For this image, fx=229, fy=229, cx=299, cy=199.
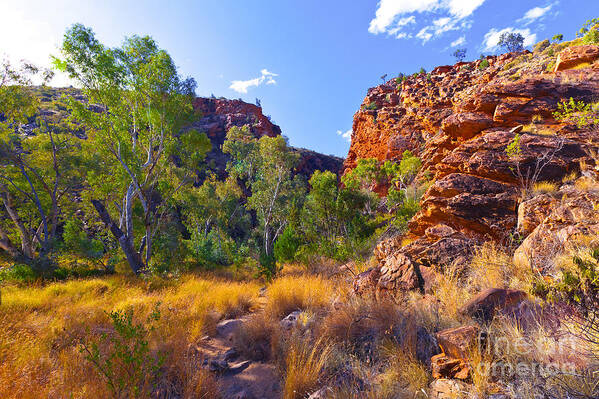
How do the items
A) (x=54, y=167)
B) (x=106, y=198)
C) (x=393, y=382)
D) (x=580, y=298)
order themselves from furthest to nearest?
(x=106, y=198)
(x=54, y=167)
(x=393, y=382)
(x=580, y=298)

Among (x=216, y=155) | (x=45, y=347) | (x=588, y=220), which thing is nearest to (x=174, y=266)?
(x=45, y=347)

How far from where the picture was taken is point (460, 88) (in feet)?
107

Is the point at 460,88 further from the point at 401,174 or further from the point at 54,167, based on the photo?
the point at 54,167

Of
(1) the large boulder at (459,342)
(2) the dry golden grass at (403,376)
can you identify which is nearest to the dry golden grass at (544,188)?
(1) the large boulder at (459,342)

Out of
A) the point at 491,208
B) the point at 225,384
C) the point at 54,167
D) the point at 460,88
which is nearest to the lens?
the point at 225,384

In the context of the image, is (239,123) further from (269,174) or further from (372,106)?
(269,174)

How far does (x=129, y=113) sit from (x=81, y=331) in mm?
9145

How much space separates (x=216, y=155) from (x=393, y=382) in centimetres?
4892

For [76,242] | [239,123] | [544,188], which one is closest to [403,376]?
[544,188]

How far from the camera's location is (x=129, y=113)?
388 inches

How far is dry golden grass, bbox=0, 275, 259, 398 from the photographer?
247 cm

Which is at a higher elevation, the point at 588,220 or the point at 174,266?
the point at 588,220

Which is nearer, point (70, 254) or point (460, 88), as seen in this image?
point (70, 254)

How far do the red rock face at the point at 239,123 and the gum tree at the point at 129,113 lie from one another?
40.8 metres
